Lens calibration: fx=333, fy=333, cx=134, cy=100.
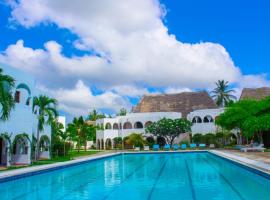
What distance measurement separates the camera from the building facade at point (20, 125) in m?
17.5

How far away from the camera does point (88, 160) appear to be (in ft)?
72.3

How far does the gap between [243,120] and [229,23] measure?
13064 millimetres

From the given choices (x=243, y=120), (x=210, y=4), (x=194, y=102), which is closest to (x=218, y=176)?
(x=210, y=4)

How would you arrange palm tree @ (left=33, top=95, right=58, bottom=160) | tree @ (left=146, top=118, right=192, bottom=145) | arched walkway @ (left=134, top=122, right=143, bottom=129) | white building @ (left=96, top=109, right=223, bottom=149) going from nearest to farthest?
palm tree @ (left=33, top=95, right=58, bottom=160)
tree @ (left=146, top=118, right=192, bottom=145)
white building @ (left=96, top=109, right=223, bottom=149)
arched walkway @ (left=134, top=122, right=143, bottom=129)

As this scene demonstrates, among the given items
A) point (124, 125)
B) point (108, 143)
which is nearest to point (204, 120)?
point (124, 125)

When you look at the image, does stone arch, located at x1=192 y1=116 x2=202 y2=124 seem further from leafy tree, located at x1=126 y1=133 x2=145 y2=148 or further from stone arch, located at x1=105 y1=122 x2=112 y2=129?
stone arch, located at x1=105 y1=122 x2=112 y2=129

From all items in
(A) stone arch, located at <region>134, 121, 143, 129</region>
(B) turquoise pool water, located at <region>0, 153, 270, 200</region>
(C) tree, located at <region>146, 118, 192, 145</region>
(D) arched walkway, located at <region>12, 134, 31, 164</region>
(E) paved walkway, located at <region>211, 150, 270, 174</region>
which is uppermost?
(A) stone arch, located at <region>134, 121, 143, 129</region>

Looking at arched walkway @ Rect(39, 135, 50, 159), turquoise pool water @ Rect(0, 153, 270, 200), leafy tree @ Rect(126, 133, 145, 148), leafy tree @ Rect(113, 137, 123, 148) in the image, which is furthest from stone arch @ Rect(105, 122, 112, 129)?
turquoise pool water @ Rect(0, 153, 270, 200)

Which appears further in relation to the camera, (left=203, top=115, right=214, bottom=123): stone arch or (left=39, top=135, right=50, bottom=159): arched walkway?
(left=203, top=115, right=214, bottom=123): stone arch

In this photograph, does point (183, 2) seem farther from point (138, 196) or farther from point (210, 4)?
point (138, 196)

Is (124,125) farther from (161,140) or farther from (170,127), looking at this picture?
(170,127)

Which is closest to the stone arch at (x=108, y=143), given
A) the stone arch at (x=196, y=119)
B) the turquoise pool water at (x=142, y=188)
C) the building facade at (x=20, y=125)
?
the stone arch at (x=196, y=119)

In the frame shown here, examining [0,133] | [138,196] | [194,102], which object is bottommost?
[138,196]

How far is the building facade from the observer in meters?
17.5
